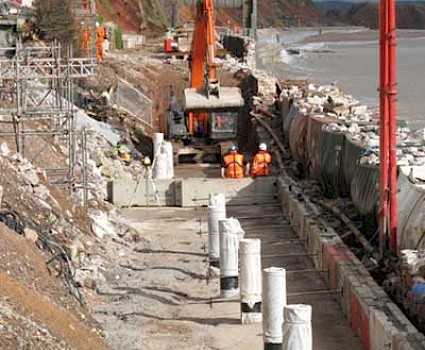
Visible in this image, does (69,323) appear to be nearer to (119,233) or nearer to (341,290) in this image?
(341,290)

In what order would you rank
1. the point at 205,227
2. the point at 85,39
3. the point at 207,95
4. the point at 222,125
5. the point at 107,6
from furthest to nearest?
the point at 107,6 < the point at 85,39 < the point at 222,125 < the point at 207,95 < the point at 205,227

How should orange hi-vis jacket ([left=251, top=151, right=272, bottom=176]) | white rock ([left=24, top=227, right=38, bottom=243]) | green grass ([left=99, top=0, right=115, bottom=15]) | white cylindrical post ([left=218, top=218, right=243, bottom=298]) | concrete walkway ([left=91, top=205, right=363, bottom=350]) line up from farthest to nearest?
green grass ([left=99, top=0, right=115, bottom=15]) < orange hi-vis jacket ([left=251, top=151, right=272, bottom=176]) < white cylindrical post ([left=218, top=218, right=243, bottom=298]) < white rock ([left=24, top=227, right=38, bottom=243]) < concrete walkway ([left=91, top=205, right=363, bottom=350])

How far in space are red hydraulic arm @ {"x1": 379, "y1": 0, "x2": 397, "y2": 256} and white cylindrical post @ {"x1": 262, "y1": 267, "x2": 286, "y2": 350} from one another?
3134 mm

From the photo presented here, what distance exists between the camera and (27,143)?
22.9 meters

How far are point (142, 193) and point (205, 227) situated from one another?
3005 mm

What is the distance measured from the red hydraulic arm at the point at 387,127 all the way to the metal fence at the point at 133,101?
2263 cm

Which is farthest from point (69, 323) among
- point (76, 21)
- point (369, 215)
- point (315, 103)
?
point (76, 21)

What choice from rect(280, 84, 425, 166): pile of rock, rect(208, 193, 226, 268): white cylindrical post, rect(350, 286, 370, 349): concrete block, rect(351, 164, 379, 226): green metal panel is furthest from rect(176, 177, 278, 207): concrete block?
rect(350, 286, 370, 349): concrete block

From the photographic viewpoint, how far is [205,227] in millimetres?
22047

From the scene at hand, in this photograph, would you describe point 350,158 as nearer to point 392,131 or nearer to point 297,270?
point 297,270

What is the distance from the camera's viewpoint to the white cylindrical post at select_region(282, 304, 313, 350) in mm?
11383

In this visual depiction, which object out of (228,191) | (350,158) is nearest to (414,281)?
(350,158)

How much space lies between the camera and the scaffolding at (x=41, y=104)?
20.1 m

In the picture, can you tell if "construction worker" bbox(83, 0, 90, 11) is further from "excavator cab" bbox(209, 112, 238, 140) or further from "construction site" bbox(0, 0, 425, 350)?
"excavator cab" bbox(209, 112, 238, 140)
